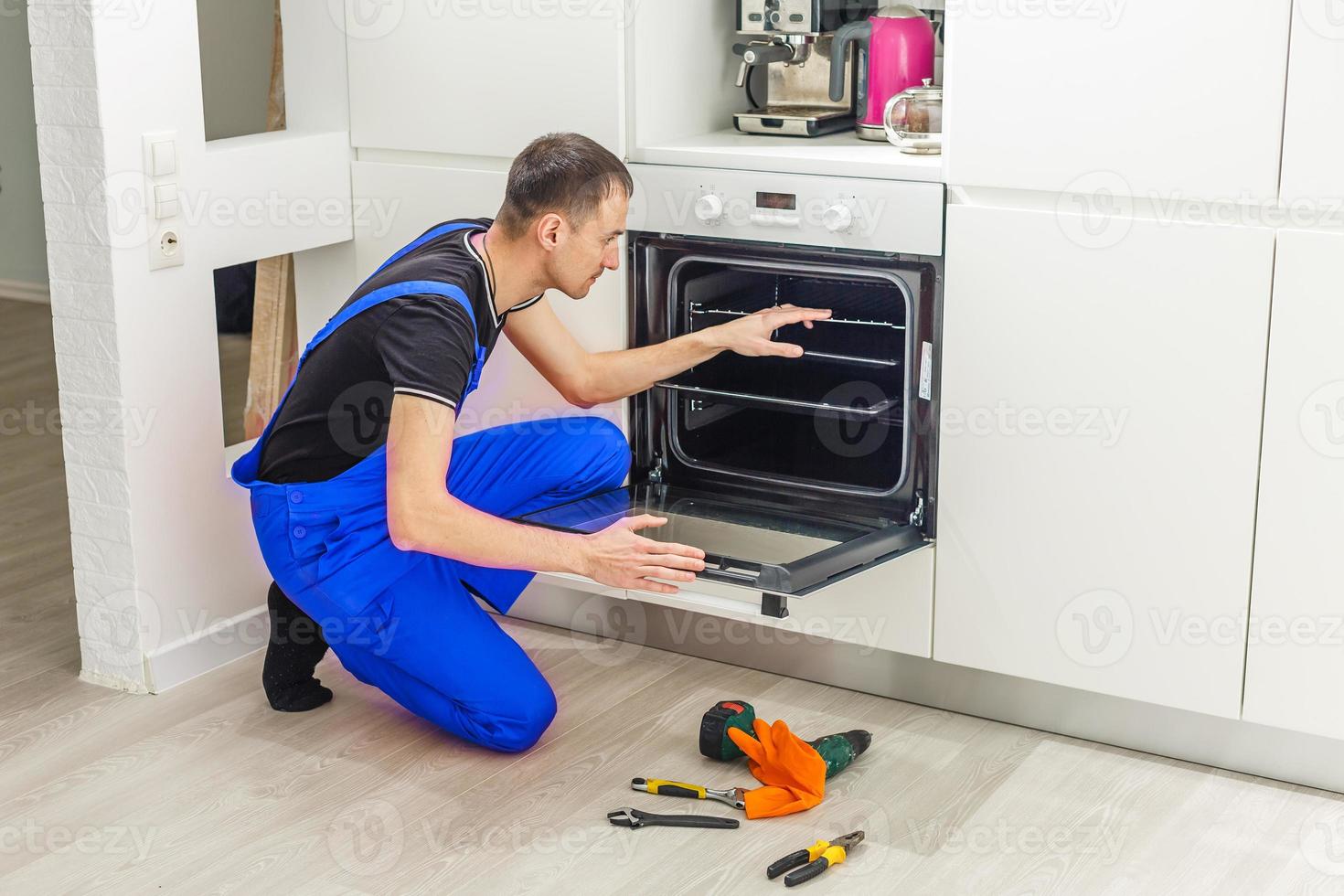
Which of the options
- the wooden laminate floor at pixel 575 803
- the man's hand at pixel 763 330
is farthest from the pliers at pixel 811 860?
the man's hand at pixel 763 330

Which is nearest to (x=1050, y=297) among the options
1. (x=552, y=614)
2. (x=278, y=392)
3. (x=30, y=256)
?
(x=552, y=614)

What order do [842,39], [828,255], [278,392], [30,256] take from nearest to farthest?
[828,255] < [842,39] < [278,392] < [30,256]

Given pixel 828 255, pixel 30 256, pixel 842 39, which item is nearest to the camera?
pixel 828 255

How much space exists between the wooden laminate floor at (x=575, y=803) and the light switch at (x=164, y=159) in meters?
0.99

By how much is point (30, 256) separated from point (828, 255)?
4.55 metres

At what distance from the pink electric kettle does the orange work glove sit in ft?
3.74

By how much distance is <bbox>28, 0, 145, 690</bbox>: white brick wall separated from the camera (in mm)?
2549

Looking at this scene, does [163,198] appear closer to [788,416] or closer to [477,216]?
[477,216]

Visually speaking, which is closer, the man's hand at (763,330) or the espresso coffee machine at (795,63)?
the man's hand at (763,330)

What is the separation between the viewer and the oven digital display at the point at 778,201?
2.54m

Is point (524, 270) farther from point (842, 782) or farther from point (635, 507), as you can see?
point (842, 782)

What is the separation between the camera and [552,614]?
10.2 feet

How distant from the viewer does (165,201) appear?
266 cm

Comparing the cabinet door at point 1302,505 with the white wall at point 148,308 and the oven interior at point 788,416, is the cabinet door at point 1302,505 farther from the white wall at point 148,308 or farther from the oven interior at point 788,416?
the white wall at point 148,308
